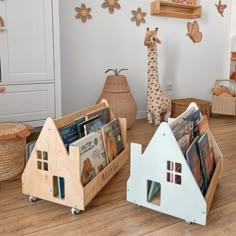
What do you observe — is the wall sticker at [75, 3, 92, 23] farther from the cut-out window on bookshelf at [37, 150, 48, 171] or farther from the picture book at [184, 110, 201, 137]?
the cut-out window on bookshelf at [37, 150, 48, 171]

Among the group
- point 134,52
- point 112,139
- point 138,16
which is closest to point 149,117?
point 134,52

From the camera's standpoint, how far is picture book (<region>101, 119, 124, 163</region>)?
63.1 inches

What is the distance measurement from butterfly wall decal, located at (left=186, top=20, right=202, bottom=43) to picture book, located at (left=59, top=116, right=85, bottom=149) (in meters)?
2.38

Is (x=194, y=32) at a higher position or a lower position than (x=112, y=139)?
higher

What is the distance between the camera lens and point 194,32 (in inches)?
136

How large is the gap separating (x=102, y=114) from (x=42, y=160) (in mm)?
506

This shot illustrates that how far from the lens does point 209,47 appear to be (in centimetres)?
365

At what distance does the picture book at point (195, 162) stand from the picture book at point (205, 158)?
1.2 inches

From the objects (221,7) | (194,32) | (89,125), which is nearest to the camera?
(89,125)

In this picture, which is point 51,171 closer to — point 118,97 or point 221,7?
point 118,97

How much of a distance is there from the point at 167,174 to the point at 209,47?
9.02ft

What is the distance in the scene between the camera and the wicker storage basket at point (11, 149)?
1632 millimetres

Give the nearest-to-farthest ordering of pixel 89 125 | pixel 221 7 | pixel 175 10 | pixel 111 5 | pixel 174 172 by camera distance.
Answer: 1. pixel 174 172
2. pixel 89 125
3. pixel 111 5
4. pixel 175 10
5. pixel 221 7

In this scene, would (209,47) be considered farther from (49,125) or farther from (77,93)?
(49,125)
